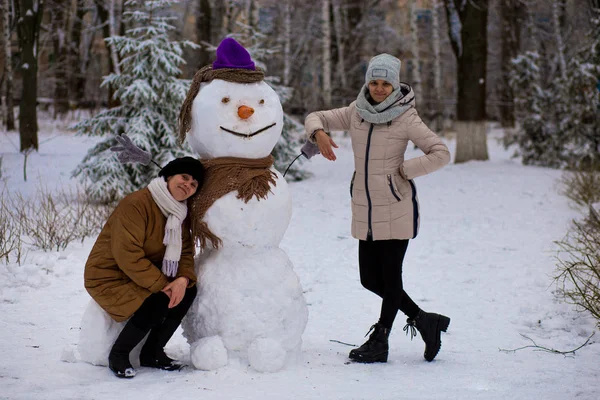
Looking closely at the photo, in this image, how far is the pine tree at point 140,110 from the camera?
8.14 meters

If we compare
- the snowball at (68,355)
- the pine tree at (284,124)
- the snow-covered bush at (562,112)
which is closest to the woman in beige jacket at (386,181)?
the snowball at (68,355)

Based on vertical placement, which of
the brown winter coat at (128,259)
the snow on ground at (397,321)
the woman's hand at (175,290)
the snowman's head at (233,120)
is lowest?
the snow on ground at (397,321)

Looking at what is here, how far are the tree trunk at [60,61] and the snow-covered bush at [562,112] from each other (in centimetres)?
1406

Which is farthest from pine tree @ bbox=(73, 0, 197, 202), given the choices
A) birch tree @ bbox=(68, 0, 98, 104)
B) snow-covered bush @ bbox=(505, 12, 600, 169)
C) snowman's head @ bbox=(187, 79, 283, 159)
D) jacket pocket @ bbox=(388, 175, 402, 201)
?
birch tree @ bbox=(68, 0, 98, 104)

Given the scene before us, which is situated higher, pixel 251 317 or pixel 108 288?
pixel 108 288

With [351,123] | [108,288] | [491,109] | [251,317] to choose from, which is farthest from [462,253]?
[491,109]

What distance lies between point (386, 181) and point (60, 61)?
20.7m

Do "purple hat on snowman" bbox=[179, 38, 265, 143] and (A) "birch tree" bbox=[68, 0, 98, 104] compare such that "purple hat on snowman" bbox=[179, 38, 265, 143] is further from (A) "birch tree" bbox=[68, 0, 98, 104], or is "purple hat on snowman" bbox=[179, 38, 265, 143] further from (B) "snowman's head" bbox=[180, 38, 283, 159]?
(A) "birch tree" bbox=[68, 0, 98, 104]

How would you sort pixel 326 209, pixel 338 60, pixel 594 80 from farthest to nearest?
1. pixel 338 60
2. pixel 594 80
3. pixel 326 209

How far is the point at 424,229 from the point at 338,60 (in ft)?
53.0

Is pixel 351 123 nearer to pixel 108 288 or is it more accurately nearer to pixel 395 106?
pixel 395 106

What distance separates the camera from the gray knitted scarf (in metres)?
3.62

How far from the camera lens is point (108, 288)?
333cm

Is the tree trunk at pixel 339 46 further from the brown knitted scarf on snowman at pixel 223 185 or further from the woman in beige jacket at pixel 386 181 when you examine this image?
the brown knitted scarf on snowman at pixel 223 185
